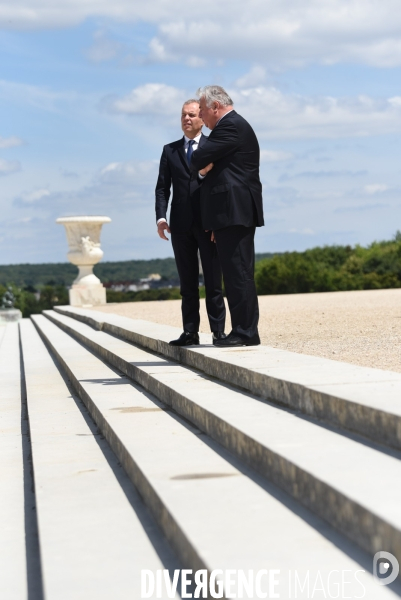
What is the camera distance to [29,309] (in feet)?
217

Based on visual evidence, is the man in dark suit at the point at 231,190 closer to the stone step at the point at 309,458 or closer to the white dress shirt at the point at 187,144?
the white dress shirt at the point at 187,144

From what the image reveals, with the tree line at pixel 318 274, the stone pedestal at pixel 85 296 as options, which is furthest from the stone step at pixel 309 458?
the tree line at pixel 318 274

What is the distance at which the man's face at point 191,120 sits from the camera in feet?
23.3

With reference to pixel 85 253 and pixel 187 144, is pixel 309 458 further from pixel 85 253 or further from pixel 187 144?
pixel 85 253

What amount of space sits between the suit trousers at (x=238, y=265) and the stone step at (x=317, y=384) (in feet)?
1.08

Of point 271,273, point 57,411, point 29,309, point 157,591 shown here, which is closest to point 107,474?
point 157,591

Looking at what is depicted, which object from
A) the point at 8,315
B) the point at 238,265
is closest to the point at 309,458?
the point at 238,265

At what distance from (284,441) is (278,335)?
5.84 meters

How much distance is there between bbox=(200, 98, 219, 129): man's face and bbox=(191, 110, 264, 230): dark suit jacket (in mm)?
77

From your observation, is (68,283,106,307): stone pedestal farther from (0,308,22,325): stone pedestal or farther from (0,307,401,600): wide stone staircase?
(0,307,401,600): wide stone staircase

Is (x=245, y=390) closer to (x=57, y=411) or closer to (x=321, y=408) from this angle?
(x=321, y=408)

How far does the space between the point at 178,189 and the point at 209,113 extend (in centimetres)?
94

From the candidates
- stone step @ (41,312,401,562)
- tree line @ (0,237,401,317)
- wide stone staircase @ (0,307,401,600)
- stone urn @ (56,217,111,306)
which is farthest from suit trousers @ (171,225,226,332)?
tree line @ (0,237,401,317)

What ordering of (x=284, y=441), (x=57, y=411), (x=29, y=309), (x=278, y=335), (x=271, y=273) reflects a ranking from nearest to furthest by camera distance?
(x=284, y=441) → (x=57, y=411) → (x=278, y=335) → (x=271, y=273) → (x=29, y=309)
